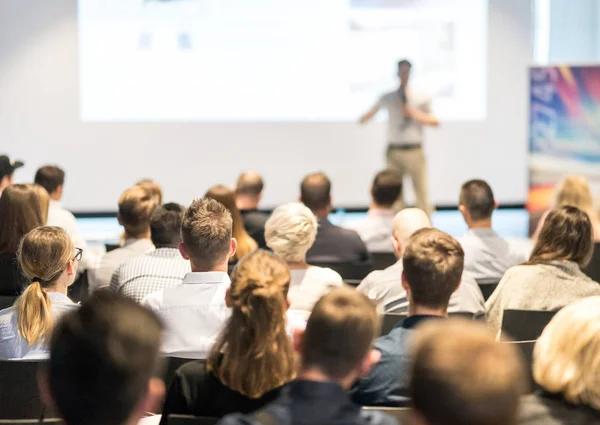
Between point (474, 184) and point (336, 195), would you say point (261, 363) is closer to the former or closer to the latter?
point (474, 184)

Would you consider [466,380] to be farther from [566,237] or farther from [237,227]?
[237,227]

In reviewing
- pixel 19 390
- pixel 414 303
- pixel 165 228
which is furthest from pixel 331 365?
pixel 165 228

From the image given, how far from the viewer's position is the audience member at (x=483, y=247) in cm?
433

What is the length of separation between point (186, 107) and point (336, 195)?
194 cm

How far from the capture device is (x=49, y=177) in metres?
5.40

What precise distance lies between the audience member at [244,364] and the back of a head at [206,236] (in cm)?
80

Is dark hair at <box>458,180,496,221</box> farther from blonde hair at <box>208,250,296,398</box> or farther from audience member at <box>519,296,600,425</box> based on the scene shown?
audience member at <box>519,296,600,425</box>

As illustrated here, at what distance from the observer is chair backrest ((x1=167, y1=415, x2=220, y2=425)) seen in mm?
1957

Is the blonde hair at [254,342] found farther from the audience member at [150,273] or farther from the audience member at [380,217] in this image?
the audience member at [380,217]

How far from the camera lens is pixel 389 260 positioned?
15.1ft

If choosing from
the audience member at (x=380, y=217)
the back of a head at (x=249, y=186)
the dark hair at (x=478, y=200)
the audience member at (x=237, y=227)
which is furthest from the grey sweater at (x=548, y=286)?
the back of a head at (x=249, y=186)

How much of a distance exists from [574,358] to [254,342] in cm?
73

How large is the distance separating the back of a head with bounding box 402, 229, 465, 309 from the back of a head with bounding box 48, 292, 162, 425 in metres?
1.28

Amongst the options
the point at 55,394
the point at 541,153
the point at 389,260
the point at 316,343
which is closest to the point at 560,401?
the point at 316,343
